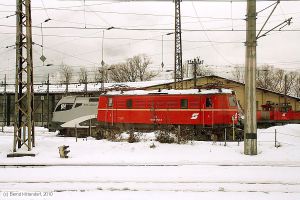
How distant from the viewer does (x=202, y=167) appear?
39.4 ft

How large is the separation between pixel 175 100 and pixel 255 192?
13.7 meters

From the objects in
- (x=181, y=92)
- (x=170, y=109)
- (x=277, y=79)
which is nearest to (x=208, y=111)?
(x=181, y=92)

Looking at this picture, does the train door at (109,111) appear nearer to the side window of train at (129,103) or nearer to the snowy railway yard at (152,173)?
the side window of train at (129,103)

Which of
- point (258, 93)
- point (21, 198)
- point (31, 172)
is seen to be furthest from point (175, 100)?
point (258, 93)

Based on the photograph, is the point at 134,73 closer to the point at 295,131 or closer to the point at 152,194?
the point at 295,131

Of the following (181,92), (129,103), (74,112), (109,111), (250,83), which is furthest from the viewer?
(74,112)

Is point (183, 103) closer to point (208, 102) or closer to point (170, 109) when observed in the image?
point (170, 109)

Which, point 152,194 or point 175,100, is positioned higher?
point 175,100

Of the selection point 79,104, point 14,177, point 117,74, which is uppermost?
point 117,74

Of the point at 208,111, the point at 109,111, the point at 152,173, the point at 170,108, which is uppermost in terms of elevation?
the point at 170,108

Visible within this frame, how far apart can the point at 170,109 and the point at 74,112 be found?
8.28m

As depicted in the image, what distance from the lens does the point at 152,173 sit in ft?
36.5

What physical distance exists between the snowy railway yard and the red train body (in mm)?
4124

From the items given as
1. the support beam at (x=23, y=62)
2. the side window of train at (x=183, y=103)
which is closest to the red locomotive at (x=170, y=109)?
the side window of train at (x=183, y=103)
